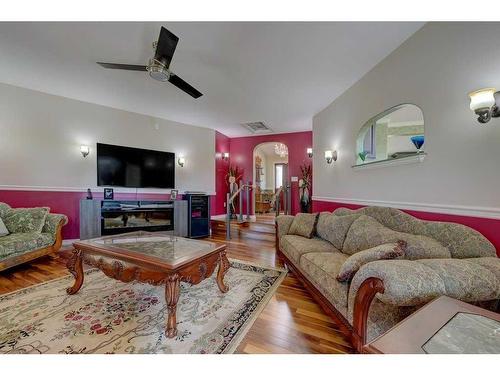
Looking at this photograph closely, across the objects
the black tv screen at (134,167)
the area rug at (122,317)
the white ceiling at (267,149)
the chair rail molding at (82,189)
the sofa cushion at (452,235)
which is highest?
the white ceiling at (267,149)

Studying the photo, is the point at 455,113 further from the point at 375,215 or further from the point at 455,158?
the point at 375,215

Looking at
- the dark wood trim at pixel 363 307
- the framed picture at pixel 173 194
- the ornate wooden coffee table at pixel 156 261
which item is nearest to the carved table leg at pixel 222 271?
the ornate wooden coffee table at pixel 156 261

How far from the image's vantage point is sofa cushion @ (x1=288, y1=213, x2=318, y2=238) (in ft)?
9.55

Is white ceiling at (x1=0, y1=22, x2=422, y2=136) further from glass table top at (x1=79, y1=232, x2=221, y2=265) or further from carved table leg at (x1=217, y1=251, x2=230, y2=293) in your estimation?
carved table leg at (x1=217, y1=251, x2=230, y2=293)

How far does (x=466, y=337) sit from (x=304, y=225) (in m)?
2.27

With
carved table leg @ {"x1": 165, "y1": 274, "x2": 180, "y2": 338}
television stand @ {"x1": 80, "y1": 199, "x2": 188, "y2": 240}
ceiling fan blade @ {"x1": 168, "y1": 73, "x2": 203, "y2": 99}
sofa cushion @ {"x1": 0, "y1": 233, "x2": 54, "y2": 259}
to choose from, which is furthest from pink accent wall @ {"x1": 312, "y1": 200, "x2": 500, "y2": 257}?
sofa cushion @ {"x1": 0, "y1": 233, "x2": 54, "y2": 259}

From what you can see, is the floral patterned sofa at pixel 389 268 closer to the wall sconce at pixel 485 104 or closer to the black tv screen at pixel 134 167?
the wall sconce at pixel 485 104

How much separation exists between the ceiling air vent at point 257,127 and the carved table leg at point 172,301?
14.4 ft

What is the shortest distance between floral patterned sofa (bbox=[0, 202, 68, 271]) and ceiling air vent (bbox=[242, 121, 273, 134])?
4.24 metres

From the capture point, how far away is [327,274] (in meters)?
1.72

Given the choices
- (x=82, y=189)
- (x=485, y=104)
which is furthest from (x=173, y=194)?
(x=485, y=104)

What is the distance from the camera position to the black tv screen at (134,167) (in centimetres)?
416

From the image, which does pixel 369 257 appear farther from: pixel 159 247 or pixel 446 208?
pixel 159 247
